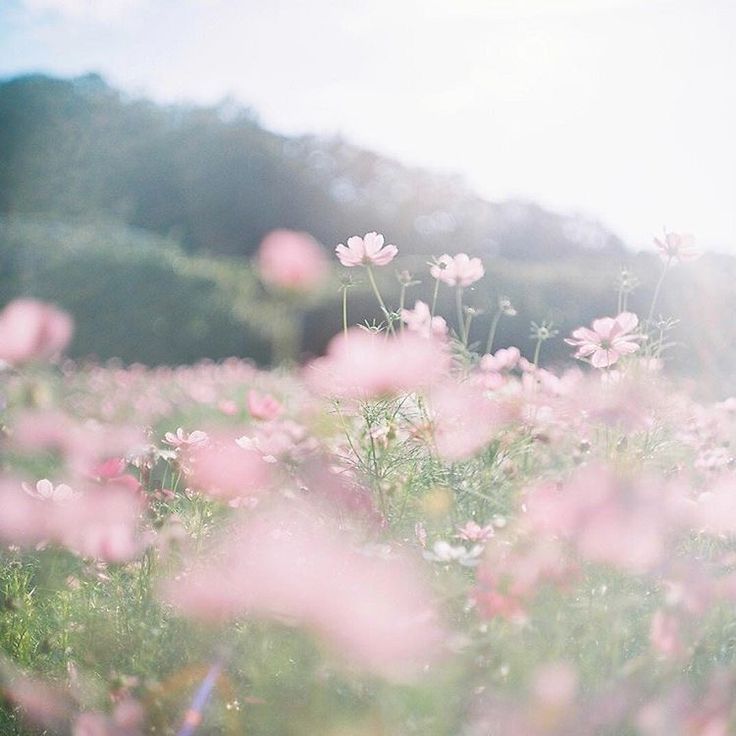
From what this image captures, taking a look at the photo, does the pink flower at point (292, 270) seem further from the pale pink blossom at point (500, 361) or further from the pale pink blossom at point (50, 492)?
the pale pink blossom at point (50, 492)

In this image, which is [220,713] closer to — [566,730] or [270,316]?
[566,730]

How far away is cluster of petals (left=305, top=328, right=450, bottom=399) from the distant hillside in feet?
24.9

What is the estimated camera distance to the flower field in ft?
4.02

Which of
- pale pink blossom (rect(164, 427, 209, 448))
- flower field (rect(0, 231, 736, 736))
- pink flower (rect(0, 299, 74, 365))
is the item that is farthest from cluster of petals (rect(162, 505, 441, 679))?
pink flower (rect(0, 299, 74, 365))

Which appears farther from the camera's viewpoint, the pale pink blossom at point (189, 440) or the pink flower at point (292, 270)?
the pink flower at point (292, 270)

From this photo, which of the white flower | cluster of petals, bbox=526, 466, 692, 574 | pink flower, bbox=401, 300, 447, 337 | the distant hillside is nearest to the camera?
cluster of petals, bbox=526, 466, 692, 574

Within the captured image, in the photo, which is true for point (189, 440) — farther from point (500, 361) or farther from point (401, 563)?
point (500, 361)

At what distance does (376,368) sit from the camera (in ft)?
5.33

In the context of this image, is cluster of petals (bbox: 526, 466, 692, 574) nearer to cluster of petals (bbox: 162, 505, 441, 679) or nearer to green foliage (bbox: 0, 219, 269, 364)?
cluster of petals (bbox: 162, 505, 441, 679)

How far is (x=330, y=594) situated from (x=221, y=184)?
38.3 feet

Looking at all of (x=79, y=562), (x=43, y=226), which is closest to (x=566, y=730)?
(x=79, y=562)

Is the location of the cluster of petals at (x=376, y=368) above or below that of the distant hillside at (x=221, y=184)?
above

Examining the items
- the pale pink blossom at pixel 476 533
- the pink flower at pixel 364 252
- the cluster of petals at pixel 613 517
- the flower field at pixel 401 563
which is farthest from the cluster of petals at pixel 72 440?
the cluster of petals at pixel 613 517

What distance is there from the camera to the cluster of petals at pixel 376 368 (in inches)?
63.9
